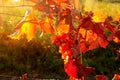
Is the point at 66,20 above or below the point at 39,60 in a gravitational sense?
above

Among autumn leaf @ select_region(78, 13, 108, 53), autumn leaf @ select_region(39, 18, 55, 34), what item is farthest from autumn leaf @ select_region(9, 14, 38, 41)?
autumn leaf @ select_region(78, 13, 108, 53)

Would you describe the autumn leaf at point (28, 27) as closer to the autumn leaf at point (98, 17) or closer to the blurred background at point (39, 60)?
the autumn leaf at point (98, 17)

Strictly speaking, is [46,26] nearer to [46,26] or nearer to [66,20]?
[46,26]

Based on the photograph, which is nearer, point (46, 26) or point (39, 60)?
point (46, 26)

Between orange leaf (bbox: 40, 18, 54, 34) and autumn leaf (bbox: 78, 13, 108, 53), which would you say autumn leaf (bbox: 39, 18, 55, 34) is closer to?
orange leaf (bbox: 40, 18, 54, 34)

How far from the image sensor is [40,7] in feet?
4.25

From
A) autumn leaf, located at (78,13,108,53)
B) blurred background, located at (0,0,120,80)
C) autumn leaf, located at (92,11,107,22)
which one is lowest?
blurred background, located at (0,0,120,80)

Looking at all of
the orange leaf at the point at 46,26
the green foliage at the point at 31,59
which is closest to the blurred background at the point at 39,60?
the green foliage at the point at 31,59

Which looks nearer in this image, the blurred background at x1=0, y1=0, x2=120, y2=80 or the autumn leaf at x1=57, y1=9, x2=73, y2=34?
the autumn leaf at x1=57, y1=9, x2=73, y2=34

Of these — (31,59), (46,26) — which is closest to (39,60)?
(31,59)

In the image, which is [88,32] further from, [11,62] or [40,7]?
[11,62]

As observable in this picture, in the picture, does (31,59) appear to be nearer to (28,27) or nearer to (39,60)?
(39,60)

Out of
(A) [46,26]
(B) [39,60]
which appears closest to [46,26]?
(A) [46,26]

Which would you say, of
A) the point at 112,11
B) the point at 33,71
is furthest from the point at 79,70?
the point at 112,11
